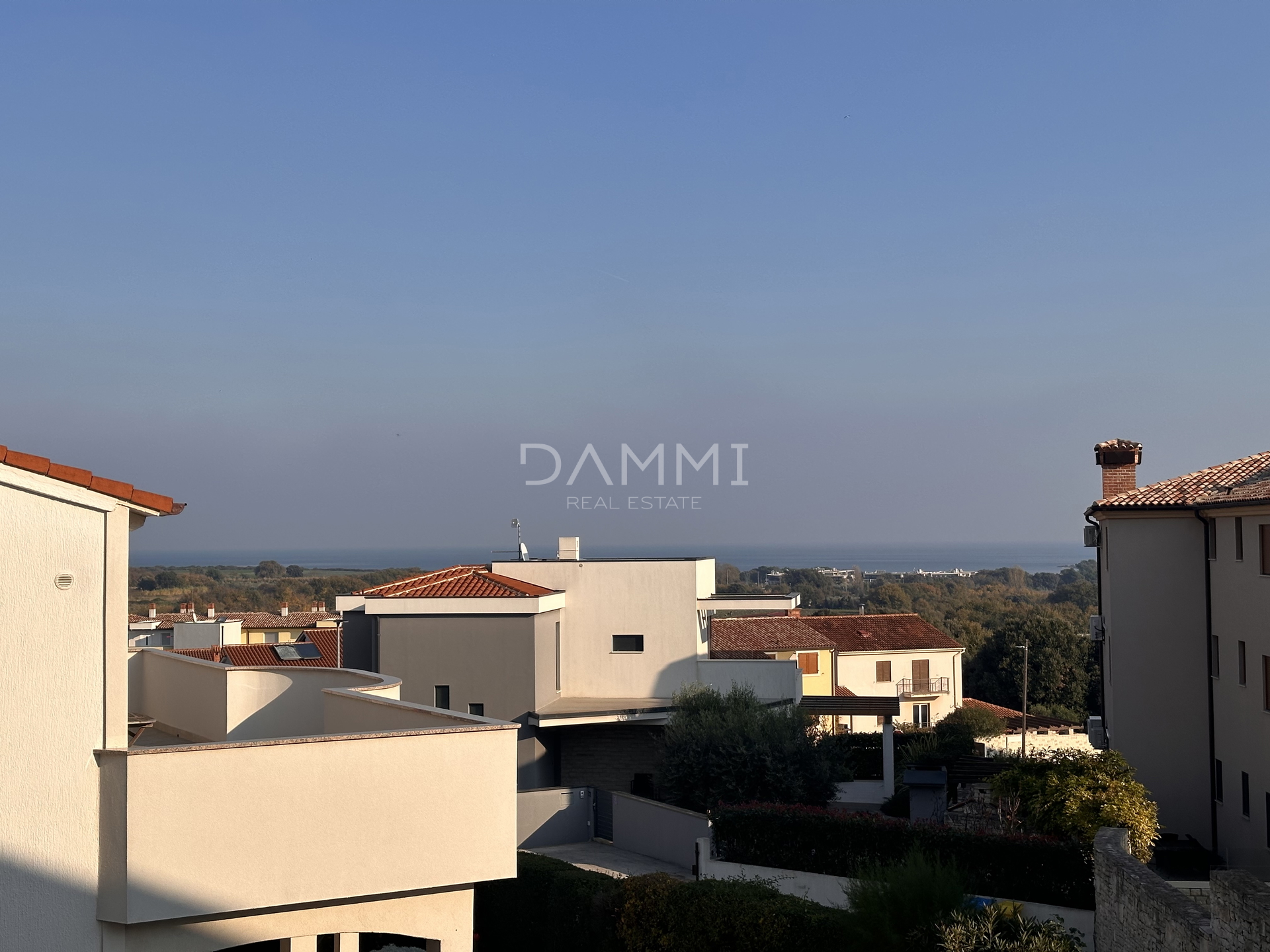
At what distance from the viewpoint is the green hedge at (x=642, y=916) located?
1340 cm

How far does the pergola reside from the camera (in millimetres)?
25078

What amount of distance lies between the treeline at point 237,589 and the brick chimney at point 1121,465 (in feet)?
237

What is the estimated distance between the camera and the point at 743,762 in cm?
2384

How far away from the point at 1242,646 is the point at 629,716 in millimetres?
13863

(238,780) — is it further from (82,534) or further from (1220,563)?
(1220,563)

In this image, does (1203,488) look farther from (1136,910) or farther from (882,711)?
(1136,910)

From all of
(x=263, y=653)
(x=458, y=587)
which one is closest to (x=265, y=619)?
(x=263, y=653)

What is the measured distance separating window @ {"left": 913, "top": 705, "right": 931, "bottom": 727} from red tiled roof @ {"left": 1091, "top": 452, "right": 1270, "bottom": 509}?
3305 centimetres

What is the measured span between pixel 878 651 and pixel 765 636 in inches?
277

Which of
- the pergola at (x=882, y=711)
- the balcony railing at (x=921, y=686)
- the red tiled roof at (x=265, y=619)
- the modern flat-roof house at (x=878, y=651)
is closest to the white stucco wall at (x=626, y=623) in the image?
the pergola at (x=882, y=711)

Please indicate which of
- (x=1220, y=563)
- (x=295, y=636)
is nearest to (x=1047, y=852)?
(x=1220, y=563)

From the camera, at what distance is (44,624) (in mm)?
8047

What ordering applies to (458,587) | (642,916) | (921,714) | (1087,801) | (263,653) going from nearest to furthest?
(642,916)
(1087,801)
(458,587)
(263,653)
(921,714)

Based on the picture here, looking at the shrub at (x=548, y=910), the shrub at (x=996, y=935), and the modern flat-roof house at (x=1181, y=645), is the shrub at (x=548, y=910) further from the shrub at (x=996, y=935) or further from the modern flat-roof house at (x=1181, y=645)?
the modern flat-roof house at (x=1181, y=645)
